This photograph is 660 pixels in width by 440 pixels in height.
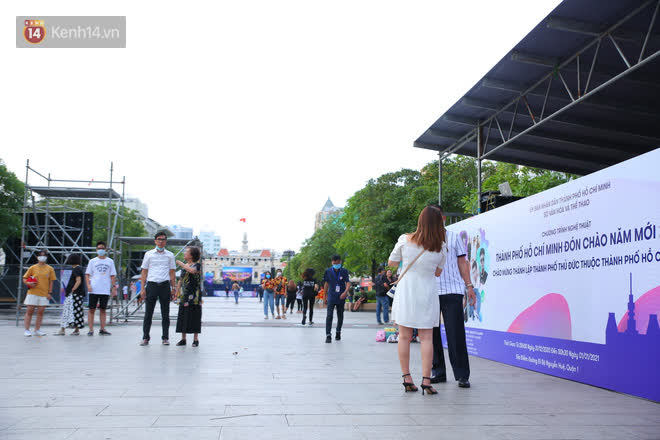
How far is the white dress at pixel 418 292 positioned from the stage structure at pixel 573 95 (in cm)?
431

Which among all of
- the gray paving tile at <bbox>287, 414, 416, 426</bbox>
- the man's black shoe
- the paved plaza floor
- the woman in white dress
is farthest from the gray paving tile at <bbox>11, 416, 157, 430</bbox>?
the man's black shoe

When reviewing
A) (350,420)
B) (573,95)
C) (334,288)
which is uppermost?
(573,95)

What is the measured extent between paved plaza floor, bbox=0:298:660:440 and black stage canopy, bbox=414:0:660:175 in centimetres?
478

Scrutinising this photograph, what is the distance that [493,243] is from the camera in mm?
8352

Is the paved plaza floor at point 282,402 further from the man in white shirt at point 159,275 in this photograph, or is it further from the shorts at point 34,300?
the shorts at point 34,300

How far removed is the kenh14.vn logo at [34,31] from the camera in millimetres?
13508

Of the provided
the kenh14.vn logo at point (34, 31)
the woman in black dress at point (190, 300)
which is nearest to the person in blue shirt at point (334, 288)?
the woman in black dress at point (190, 300)

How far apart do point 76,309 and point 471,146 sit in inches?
382

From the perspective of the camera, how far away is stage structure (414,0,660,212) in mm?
8195

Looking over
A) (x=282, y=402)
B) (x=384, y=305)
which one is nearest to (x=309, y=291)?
(x=384, y=305)

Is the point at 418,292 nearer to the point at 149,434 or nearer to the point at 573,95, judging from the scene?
the point at 149,434

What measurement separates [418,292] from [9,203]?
3271cm

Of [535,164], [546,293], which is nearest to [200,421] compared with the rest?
[546,293]

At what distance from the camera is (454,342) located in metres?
5.89
